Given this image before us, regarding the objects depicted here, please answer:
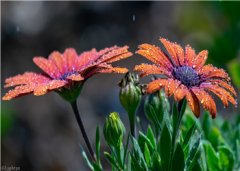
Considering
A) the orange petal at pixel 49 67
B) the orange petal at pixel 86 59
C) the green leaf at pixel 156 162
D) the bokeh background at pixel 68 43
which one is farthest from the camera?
the bokeh background at pixel 68 43

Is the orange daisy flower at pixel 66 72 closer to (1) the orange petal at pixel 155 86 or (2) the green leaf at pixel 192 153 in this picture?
(1) the orange petal at pixel 155 86

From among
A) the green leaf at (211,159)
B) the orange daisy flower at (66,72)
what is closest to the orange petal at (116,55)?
the orange daisy flower at (66,72)

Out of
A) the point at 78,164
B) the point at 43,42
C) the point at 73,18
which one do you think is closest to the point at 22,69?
the point at 43,42

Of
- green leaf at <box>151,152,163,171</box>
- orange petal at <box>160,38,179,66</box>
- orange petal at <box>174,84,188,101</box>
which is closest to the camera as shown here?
orange petal at <box>174,84,188,101</box>

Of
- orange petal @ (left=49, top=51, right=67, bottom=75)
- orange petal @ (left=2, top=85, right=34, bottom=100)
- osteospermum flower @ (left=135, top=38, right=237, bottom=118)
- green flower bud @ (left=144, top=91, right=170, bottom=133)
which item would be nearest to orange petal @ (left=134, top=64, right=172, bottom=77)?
osteospermum flower @ (left=135, top=38, right=237, bottom=118)

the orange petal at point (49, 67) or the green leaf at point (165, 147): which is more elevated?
the orange petal at point (49, 67)

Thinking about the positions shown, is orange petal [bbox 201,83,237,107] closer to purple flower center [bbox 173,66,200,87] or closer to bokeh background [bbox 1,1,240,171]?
purple flower center [bbox 173,66,200,87]
